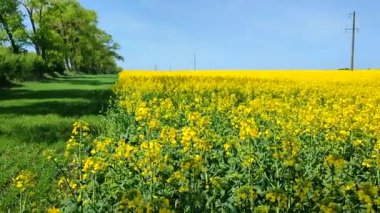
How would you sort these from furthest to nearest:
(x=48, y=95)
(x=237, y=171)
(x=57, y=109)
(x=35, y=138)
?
(x=48, y=95) → (x=57, y=109) → (x=35, y=138) → (x=237, y=171)

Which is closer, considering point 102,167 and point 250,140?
point 102,167

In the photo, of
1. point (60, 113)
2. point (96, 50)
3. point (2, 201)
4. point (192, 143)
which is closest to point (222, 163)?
point (192, 143)

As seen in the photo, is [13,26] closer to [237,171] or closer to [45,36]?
[45,36]

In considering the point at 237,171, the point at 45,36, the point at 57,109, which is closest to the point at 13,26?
the point at 45,36

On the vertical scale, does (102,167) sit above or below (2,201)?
above

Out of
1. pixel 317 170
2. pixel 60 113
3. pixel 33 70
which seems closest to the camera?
pixel 317 170

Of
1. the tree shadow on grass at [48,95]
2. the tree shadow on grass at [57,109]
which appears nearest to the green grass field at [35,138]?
the tree shadow on grass at [57,109]

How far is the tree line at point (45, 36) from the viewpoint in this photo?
35.9m

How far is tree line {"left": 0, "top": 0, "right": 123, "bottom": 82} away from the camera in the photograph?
35938 millimetres

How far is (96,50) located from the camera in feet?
301

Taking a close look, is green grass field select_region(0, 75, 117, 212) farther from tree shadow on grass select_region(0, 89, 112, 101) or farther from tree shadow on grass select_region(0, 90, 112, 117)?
tree shadow on grass select_region(0, 89, 112, 101)

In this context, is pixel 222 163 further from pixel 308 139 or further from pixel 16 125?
pixel 16 125

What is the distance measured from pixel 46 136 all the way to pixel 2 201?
475cm

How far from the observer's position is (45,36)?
44.1 m
